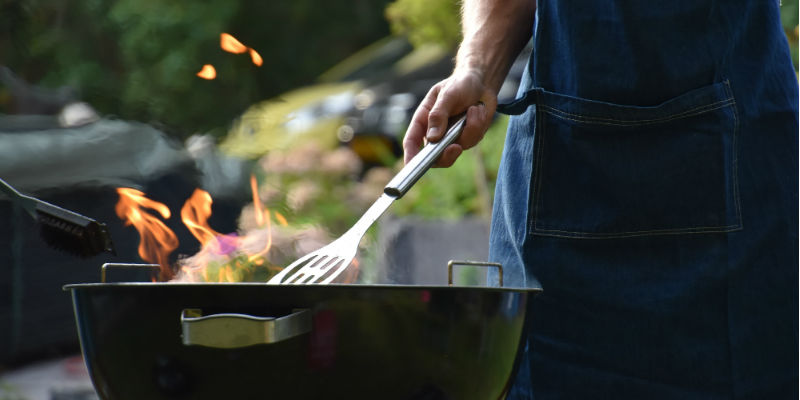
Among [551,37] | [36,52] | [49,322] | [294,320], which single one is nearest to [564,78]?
[551,37]

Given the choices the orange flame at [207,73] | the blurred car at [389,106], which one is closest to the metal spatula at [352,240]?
the orange flame at [207,73]

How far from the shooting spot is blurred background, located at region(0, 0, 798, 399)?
2.33 m

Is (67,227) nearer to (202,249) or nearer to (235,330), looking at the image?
(235,330)

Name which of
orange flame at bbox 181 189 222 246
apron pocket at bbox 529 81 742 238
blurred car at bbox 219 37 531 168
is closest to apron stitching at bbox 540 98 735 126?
apron pocket at bbox 529 81 742 238

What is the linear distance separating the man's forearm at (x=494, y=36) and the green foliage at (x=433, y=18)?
3.22m

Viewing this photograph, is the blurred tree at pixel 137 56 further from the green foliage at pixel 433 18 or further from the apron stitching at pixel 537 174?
the apron stitching at pixel 537 174

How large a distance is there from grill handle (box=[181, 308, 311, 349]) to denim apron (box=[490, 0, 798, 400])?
0.45 metres

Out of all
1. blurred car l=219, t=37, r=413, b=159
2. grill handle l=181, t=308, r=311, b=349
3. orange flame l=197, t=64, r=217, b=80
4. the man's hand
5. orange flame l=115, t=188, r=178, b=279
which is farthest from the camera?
blurred car l=219, t=37, r=413, b=159

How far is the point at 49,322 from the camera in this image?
260 centimetres

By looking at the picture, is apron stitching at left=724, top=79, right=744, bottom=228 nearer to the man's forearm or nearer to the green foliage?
the man's forearm

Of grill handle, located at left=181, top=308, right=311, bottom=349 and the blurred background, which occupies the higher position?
the blurred background

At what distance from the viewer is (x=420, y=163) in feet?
3.06

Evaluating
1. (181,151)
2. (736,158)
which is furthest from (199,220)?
(181,151)

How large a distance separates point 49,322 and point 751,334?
2198 mm
